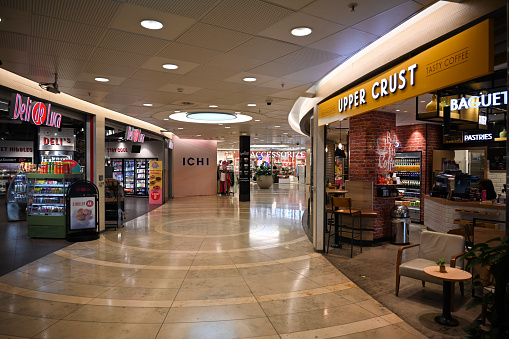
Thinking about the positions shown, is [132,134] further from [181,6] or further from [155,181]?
[181,6]

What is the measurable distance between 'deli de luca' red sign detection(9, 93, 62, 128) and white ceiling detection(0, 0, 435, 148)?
1.44 ft

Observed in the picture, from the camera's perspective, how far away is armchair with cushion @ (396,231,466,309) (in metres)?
4.05

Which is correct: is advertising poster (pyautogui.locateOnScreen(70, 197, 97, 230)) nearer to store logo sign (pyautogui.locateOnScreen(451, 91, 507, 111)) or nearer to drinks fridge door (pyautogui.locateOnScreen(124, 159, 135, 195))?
store logo sign (pyautogui.locateOnScreen(451, 91, 507, 111))

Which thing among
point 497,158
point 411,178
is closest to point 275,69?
point 411,178

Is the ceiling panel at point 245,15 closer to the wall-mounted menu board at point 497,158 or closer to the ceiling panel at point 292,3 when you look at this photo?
the ceiling panel at point 292,3

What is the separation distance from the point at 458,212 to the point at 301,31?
5.92 metres

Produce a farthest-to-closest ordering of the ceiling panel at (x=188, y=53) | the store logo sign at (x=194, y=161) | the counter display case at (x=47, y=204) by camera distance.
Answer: the store logo sign at (x=194, y=161) → the counter display case at (x=47, y=204) → the ceiling panel at (x=188, y=53)

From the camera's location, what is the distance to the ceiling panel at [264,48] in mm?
3832

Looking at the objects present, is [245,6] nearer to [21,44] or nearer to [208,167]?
[21,44]

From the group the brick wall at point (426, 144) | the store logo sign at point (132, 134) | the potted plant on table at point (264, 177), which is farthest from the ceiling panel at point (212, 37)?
the potted plant on table at point (264, 177)

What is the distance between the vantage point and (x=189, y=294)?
13.9ft

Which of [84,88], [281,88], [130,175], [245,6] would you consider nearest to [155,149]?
[130,175]

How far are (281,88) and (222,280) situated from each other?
3.64 meters

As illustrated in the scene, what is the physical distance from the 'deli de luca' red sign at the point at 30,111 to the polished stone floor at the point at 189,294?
2.54m
